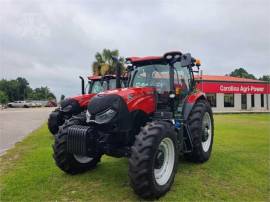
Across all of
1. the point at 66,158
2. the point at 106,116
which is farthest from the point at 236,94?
the point at 106,116

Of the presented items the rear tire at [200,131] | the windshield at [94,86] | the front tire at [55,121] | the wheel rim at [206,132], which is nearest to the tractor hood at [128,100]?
the rear tire at [200,131]

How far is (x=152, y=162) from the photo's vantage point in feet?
14.1

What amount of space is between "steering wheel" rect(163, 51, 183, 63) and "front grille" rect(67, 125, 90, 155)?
2110mm

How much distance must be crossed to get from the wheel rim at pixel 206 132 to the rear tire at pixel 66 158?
2785 millimetres

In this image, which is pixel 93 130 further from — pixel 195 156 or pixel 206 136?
pixel 206 136

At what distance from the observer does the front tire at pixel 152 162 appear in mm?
4223

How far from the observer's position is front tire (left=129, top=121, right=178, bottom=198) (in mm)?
4223

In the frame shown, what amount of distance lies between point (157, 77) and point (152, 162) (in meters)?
2.21

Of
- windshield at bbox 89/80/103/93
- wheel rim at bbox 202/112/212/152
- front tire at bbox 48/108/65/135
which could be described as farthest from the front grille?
windshield at bbox 89/80/103/93

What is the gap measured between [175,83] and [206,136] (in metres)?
1.85

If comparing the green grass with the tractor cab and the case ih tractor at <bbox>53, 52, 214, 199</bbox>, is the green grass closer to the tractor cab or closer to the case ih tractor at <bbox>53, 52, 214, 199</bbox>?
the case ih tractor at <bbox>53, 52, 214, 199</bbox>

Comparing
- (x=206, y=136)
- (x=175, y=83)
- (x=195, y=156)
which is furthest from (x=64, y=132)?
(x=206, y=136)

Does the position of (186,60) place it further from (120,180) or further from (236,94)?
(236,94)

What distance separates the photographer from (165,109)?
19.6 feet
